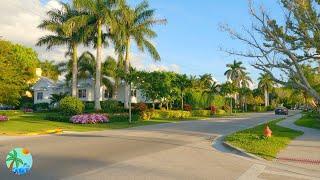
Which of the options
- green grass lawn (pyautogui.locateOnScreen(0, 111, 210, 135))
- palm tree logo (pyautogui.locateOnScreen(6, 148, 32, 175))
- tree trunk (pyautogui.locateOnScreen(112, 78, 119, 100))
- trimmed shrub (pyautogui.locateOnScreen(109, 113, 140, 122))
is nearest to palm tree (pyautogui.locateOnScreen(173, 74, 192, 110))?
tree trunk (pyautogui.locateOnScreen(112, 78, 119, 100))

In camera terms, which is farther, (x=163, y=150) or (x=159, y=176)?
(x=163, y=150)

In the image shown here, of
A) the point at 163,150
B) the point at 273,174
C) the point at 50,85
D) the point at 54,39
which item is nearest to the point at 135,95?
the point at 50,85

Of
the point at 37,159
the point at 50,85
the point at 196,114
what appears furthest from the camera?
the point at 50,85

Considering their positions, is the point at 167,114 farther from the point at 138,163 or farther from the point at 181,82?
the point at 138,163

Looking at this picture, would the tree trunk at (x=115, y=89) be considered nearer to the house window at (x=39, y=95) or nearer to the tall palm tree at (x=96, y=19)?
→ the house window at (x=39, y=95)

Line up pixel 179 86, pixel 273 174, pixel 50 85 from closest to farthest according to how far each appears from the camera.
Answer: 1. pixel 273 174
2. pixel 179 86
3. pixel 50 85

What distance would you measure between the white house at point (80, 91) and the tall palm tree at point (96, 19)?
21889mm

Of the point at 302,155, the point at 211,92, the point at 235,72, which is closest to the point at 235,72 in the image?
the point at 235,72

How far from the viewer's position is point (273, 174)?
12.0 meters

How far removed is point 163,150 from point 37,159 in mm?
5044

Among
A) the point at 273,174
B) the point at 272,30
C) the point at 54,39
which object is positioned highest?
the point at 54,39

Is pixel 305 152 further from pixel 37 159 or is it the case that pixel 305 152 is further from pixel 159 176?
pixel 37 159

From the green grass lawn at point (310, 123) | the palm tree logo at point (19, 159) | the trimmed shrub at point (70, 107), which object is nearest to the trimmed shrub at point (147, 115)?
the trimmed shrub at point (70, 107)

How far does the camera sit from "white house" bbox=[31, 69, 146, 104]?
227 ft
